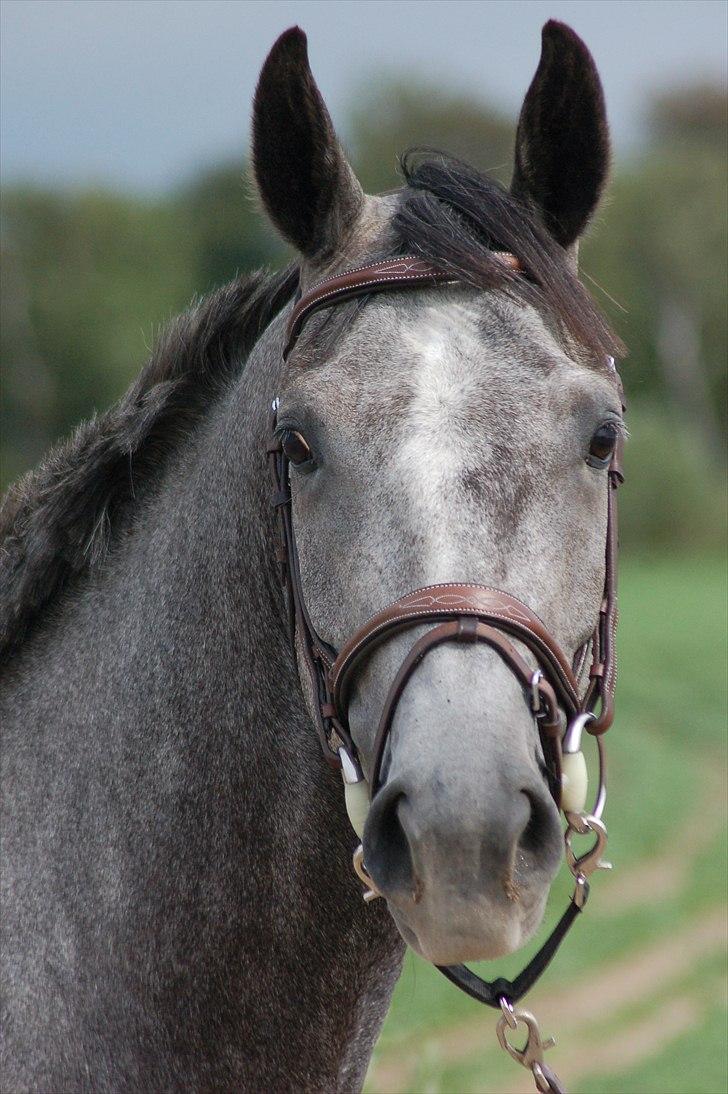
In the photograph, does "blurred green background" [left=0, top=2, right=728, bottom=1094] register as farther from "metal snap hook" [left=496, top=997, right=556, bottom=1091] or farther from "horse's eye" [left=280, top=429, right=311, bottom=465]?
"horse's eye" [left=280, top=429, right=311, bottom=465]

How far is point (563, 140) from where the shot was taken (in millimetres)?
3416

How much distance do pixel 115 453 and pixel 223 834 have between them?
1.21 meters

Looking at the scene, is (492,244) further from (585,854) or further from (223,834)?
(223,834)

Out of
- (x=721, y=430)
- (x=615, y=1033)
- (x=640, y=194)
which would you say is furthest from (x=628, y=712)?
(x=640, y=194)

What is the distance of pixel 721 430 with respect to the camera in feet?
189

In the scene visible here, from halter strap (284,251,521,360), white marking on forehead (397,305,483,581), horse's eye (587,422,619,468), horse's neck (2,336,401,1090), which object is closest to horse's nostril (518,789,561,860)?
white marking on forehead (397,305,483,581)

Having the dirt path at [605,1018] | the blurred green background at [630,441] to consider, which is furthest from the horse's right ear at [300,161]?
the dirt path at [605,1018]

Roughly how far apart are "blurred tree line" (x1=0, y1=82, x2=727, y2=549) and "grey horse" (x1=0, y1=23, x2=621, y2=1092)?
2547cm

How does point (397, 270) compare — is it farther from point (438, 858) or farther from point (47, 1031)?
point (47, 1031)

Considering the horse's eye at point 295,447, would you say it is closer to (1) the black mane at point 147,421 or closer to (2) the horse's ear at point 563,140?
(1) the black mane at point 147,421

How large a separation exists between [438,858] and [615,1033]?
7428 mm

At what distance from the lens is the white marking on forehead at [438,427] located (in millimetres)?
2820

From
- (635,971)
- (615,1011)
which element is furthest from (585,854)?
(635,971)

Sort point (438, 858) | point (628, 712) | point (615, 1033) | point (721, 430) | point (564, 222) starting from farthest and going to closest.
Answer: point (721, 430) → point (628, 712) → point (615, 1033) → point (564, 222) → point (438, 858)
